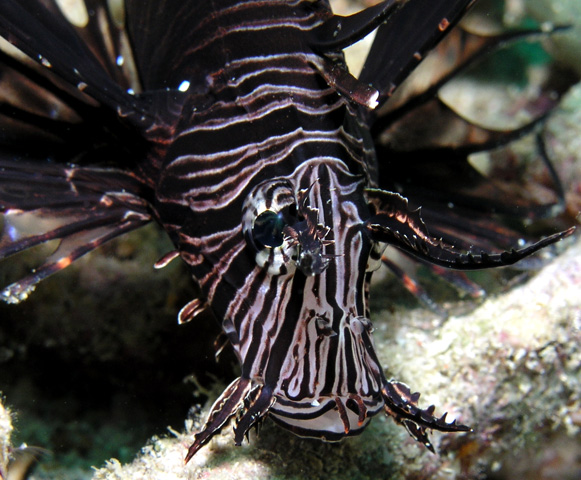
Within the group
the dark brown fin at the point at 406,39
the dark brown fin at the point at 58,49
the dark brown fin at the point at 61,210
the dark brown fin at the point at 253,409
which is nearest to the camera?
the dark brown fin at the point at 253,409

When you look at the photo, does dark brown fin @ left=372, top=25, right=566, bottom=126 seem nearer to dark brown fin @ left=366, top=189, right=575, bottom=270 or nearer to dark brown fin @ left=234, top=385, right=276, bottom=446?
dark brown fin @ left=366, top=189, right=575, bottom=270

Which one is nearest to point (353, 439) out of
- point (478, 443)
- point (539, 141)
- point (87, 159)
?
point (478, 443)

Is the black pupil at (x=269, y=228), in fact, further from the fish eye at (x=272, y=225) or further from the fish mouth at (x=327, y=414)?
the fish mouth at (x=327, y=414)

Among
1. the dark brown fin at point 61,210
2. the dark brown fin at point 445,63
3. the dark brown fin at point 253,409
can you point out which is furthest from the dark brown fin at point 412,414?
the dark brown fin at point 445,63

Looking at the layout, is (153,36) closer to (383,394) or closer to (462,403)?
(383,394)

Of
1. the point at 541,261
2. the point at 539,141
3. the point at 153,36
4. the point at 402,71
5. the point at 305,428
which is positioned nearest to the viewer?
the point at 305,428

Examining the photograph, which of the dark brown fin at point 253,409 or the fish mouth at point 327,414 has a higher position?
the dark brown fin at point 253,409

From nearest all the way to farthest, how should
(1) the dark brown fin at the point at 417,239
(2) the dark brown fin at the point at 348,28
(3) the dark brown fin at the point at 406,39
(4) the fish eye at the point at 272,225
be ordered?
(1) the dark brown fin at the point at 417,239, (4) the fish eye at the point at 272,225, (2) the dark brown fin at the point at 348,28, (3) the dark brown fin at the point at 406,39
